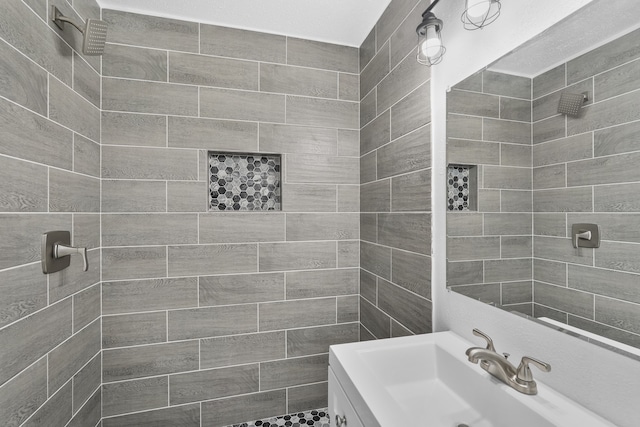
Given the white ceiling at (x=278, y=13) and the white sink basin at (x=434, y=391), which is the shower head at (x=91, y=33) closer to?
the white ceiling at (x=278, y=13)

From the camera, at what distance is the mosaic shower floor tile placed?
6.10 ft

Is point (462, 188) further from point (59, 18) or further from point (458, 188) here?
point (59, 18)

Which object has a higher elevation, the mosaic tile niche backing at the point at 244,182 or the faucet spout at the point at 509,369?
the mosaic tile niche backing at the point at 244,182

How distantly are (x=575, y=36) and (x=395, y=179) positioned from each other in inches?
35.5

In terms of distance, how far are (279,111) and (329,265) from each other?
107 centimetres

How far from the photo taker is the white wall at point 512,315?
28.1 inches

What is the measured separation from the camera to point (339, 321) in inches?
80.1

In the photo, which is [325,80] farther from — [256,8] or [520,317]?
[520,317]

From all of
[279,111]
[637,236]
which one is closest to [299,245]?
[279,111]

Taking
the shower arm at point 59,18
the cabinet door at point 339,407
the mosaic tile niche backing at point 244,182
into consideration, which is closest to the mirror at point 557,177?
the cabinet door at point 339,407

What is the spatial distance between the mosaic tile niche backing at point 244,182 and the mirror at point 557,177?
115cm

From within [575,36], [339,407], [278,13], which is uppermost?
[278,13]

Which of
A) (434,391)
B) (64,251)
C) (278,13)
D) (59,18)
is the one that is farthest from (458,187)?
(59,18)

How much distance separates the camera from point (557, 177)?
83 centimetres
